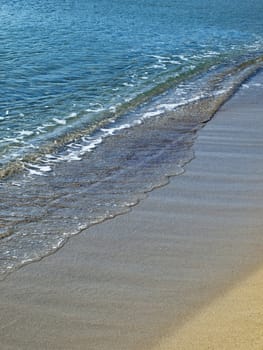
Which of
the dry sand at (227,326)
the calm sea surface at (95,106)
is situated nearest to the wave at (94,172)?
the calm sea surface at (95,106)

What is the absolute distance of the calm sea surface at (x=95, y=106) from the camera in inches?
295

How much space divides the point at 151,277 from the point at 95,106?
283 inches

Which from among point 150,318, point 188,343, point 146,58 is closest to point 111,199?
point 150,318

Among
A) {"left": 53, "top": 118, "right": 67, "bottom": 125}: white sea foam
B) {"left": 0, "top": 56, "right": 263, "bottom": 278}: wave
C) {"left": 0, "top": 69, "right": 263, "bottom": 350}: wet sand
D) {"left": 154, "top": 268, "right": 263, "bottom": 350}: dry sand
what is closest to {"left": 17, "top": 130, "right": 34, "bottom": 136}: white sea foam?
{"left": 0, "top": 56, "right": 263, "bottom": 278}: wave

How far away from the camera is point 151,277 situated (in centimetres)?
576

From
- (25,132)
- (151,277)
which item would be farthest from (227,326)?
(25,132)

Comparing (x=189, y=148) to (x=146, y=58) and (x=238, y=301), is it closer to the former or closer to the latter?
(x=238, y=301)

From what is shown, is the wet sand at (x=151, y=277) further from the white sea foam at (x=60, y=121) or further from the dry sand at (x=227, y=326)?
the white sea foam at (x=60, y=121)

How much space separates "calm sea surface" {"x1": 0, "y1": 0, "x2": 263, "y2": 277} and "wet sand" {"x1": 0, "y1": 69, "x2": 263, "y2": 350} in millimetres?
357

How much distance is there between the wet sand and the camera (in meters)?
4.88

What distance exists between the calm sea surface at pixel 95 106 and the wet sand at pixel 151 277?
357 millimetres

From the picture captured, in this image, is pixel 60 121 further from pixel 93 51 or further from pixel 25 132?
pixel 93 51

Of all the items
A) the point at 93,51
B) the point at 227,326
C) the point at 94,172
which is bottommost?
the point at 94,172

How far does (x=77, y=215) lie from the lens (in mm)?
7211
